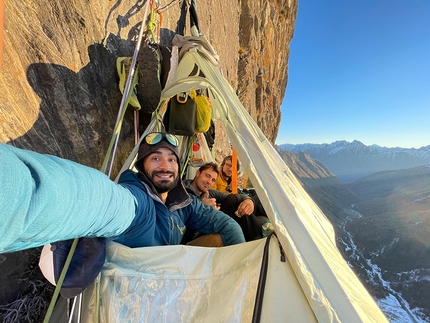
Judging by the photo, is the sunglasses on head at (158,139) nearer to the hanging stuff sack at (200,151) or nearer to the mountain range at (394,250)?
the hanging stuff sack at (200,151)

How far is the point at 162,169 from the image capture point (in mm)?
1966

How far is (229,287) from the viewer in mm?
1395

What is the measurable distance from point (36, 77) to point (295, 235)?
86.4 inches

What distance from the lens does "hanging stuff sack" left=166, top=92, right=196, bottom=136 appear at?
354 centimetres

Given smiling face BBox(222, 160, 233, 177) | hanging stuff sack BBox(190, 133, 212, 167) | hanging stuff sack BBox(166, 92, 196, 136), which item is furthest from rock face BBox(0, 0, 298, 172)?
smiling face BBox(222, 160, 233, 177)

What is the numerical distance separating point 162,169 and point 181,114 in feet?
5.79

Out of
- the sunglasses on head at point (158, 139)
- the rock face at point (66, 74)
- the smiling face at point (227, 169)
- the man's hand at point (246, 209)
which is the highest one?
the rock face at point (66, 74)

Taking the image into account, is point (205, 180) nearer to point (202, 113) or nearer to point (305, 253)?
point (202, 113)

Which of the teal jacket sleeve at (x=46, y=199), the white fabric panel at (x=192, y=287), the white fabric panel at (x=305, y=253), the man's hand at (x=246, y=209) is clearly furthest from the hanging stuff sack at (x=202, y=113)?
the teal jacket sleeve at (x=46, y=199)

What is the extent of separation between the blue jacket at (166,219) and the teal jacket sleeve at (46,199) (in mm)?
488

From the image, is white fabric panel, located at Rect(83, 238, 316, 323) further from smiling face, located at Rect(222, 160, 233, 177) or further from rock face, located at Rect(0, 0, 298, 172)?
smiling face, located at Rect(222, 160, 233, 177)

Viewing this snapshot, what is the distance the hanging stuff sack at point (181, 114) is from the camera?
354 cm

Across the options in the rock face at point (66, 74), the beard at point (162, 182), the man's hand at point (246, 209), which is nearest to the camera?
the rock face at point (66, 74)

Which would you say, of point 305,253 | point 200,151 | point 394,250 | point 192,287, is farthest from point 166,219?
point 394,250
